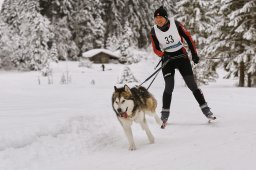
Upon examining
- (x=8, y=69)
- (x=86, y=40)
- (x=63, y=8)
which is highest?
(x=63, y=8)

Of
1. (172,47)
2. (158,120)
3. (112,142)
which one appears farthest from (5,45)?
(112,142)

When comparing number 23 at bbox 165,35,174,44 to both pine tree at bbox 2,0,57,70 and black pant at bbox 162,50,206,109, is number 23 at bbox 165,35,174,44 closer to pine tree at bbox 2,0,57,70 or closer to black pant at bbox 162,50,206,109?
black pant at bbox 162,50,206,109

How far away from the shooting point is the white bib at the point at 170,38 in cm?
713

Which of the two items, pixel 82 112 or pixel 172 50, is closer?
pixel 172 50

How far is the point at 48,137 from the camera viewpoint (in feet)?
20.8

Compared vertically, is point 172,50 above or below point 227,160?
above

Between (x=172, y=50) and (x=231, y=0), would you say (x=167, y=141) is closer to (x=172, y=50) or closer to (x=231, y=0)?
(x=172, y=50)

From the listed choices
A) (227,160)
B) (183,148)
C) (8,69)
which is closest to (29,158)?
(183,148)

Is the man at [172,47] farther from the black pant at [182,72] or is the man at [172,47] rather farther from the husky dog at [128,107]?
the husky dog at [128,107]

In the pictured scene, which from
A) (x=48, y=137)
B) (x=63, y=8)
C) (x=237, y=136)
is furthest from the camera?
(x=63, y=8)

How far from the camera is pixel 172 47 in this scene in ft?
23.9

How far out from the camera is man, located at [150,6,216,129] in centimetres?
712

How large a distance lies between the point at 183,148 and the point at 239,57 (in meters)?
14.1

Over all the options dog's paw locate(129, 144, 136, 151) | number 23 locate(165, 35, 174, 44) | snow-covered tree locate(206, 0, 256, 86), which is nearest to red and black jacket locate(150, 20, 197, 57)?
number 23 locate(165, 35, 174, 44)
